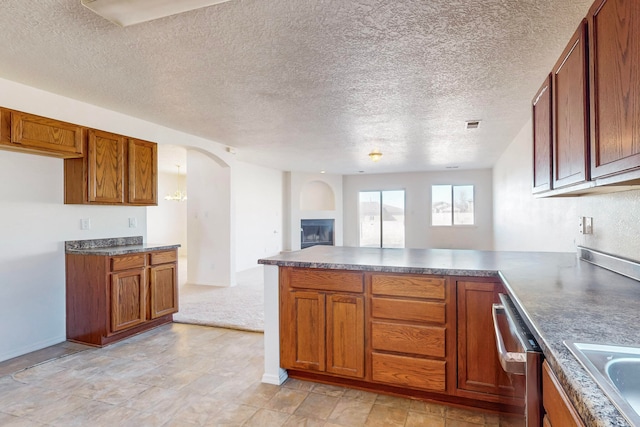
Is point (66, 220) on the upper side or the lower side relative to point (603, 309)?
upper

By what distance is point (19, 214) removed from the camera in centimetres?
292

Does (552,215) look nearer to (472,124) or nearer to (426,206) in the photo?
(472,124)

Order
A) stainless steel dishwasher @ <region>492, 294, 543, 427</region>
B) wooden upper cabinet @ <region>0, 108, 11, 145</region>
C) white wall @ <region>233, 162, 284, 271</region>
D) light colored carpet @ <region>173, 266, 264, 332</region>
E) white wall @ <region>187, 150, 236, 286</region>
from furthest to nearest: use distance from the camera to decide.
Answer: white wall @ <region>233, 162, 284, 271</region> < white wall @ <region>187, 150, 236, 286</region> < light colored carpet @ <region>173, 266, 264, 332</region> < wooden upper cabinet @ <region>0, 108, 11, 145</region> < stainless steel dishwasher @ <region>492, 294, 543, 427</region>

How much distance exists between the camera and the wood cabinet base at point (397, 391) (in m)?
2.08

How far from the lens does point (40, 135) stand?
278 centimetres

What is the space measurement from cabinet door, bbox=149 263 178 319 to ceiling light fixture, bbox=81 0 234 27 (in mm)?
2564

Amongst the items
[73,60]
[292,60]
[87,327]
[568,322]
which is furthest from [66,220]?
[568,322]

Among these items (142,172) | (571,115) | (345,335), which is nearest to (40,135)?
(142,172)

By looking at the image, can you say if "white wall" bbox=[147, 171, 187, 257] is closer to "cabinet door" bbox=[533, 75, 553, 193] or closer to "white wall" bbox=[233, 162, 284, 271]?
"white wall" bbox=[233, 162, 284, 271]

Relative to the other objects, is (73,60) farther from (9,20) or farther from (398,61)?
(398,61)

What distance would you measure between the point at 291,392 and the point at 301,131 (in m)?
3.13

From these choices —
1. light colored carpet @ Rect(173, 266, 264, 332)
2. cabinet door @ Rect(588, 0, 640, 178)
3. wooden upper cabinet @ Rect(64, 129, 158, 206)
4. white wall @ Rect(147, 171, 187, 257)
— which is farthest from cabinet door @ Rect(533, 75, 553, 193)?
white wall @ Rect(147, 171, 187, 257)

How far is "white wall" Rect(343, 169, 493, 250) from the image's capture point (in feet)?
28.3

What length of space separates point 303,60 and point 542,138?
168 centimetres
